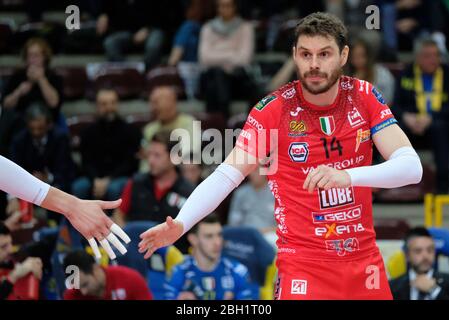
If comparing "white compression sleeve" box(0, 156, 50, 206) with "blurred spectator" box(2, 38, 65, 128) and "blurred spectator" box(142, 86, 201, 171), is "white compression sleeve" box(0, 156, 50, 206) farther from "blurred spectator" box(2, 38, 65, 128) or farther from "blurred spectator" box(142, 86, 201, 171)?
"blurred spectator" box(2, 38, 65, 128)

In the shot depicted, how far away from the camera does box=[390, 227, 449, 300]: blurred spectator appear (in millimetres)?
8633

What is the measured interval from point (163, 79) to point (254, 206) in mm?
2712

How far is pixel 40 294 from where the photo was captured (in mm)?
8602

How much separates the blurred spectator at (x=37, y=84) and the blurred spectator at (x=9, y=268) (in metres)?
3.24

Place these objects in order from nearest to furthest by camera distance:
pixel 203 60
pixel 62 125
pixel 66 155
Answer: pixel 66 155
pixel 62 125
pixel 203 60

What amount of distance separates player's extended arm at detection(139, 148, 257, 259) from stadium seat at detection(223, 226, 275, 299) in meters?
3.70

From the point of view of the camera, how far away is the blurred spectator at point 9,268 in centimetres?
822

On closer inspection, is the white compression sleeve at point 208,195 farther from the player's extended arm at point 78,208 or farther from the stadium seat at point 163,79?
the stadium seat at point 163,79

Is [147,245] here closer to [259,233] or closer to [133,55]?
[259,233]

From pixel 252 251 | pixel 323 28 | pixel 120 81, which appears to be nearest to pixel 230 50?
pixel 120 81

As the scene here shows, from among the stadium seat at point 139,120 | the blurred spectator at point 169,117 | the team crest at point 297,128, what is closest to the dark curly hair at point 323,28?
the team crest at point 297,128
